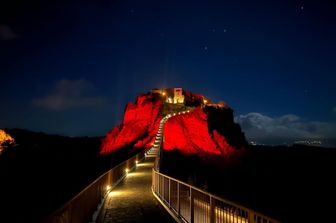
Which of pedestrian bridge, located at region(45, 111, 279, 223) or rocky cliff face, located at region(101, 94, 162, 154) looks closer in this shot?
pedestrian bridge, located at region(45, 111, 279, 223)

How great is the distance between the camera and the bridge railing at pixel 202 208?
5615 millimetres

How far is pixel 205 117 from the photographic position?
73.9 metres

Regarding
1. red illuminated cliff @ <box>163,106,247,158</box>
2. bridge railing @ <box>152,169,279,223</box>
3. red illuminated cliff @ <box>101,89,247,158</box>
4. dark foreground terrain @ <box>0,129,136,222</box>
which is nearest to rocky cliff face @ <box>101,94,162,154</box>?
red illuminated cliff @ <box>101,89,247,158</box>

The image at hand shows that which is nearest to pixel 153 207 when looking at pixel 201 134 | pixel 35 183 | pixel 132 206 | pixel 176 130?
pixel 132 206

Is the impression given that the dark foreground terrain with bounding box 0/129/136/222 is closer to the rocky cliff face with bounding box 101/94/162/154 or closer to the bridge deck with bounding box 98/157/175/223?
the bridge deck with bounding box 98/157/175/223

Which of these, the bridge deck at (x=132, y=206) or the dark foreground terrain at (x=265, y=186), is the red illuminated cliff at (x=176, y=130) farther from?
the bridge deck at (x=132, y=206)

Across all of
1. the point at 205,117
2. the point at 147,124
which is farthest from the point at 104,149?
the point at 205,117

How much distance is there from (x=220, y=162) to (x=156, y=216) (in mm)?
55842

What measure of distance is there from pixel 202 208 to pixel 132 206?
5.78 meters

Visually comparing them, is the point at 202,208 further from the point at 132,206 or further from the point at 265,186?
the point at 265,186

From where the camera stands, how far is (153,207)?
1244 cm

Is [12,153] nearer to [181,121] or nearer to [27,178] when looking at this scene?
[27,178]

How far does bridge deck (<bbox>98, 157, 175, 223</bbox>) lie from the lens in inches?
407

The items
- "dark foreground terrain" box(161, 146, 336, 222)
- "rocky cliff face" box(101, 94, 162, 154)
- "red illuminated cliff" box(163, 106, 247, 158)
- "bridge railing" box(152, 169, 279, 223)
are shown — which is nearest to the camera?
"bridge railing" box(152, 169, 279, 223)
